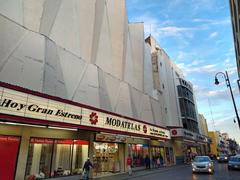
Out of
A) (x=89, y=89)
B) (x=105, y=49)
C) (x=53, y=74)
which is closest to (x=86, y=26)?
(x=105, y=49)

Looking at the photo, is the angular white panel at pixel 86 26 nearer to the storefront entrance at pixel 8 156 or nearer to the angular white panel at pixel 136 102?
the angular white panel at pixel 136 102

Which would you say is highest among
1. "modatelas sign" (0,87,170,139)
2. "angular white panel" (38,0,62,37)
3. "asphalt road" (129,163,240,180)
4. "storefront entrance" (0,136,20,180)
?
"angular white panel" (38,0,62,37)

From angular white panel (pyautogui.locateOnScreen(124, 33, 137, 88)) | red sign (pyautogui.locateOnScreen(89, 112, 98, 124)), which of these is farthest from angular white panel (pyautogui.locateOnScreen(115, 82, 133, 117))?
red sign (pyautogui.locateOnScreen(89, 112, 98, 124))

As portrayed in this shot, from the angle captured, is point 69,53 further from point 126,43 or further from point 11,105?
point 126,43

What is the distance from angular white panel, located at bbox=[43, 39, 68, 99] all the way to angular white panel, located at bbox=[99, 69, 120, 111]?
5.32 m

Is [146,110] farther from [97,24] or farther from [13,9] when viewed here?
[13,9]

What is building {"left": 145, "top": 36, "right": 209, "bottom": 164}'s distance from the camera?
4232 cm

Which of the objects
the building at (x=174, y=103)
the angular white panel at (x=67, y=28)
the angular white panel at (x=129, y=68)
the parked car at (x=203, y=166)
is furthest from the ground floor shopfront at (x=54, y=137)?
the building at (x=174, y=103)

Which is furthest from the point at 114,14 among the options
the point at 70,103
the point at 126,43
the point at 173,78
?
the point at 173,78

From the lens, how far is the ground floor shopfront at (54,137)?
11.0m

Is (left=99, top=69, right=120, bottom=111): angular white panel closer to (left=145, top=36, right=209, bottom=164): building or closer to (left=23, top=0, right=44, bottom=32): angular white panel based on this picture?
(left=23, top=0, right=44, bottom=32): angular white panel

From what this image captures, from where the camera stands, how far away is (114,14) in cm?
2683

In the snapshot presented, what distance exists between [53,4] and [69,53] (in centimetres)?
438

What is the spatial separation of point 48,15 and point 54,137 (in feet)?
32.9
